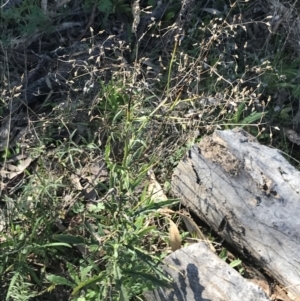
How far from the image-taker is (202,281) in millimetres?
2693

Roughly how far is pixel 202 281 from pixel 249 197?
18.0 inches

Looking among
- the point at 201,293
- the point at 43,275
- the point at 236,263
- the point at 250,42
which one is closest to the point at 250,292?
the point at 201,293

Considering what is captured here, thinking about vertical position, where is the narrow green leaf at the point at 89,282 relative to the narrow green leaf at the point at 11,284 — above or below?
above

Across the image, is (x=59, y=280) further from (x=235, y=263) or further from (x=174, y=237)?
(x=235, y=263)

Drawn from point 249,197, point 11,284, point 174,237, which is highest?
point 249,197

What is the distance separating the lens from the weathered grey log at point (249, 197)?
2738mm

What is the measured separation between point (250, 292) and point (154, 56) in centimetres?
182

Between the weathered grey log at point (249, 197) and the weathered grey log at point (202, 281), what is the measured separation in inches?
8.4

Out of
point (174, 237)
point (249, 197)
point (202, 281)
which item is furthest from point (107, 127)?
point (202, 281)

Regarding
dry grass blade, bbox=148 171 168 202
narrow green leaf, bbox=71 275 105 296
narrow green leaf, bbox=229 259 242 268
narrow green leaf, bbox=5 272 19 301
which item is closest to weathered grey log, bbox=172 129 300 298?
narrow green leaf, bbox=229 259 242 268

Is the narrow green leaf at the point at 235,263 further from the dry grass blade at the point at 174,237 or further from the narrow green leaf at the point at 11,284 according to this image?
the narrow green leaf at the point at 11,284

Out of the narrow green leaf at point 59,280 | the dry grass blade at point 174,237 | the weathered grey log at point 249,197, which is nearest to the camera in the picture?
the narrow green leaf at point 59,280

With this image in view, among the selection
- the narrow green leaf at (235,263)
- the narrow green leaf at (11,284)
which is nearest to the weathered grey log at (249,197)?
the narrow green leaf at (235,263)

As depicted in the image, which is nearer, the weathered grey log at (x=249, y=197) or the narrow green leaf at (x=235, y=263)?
the weathered grey log at (x=249, y=197)
